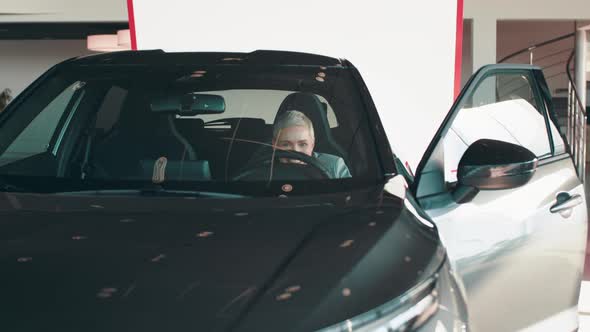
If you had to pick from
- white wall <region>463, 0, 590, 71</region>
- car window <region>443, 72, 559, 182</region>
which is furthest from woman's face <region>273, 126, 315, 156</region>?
white wall <region>463, 0, 590, 71</region>

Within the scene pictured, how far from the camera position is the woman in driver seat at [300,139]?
2.66 meters

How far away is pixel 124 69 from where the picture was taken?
119 inches

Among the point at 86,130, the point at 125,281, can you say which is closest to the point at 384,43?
the point at 86,130

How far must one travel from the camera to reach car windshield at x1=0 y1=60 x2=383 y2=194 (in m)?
2.52

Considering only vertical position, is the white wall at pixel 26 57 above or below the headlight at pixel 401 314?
below

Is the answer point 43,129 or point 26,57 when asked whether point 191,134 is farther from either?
point 26,57

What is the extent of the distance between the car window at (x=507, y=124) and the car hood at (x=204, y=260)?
4.13 ft

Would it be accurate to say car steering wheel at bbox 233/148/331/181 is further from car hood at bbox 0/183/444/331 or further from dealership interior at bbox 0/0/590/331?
dealership interior at bbox 0/0/590/331

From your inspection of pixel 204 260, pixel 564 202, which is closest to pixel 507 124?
pixel 564 202

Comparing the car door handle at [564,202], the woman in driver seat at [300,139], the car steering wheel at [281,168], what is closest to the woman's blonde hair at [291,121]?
the woman in driver seat at [300,139]

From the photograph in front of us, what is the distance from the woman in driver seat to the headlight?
80 centimetres

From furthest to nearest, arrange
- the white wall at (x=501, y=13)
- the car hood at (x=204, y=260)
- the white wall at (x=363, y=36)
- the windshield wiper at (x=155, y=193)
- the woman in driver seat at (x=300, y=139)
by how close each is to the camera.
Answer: the white wall at (x=501, y=13) < the white wall at (x=363, y=36) < the woman in driver seat at (x=300, y=139) < the windshield wiper at (x=155, y=193) < the car hood at (x=204, y=260)

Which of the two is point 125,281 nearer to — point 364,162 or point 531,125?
point 364,162

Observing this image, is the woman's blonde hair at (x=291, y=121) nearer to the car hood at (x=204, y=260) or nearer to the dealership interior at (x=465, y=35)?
the car hood at (x=204, y=260)
